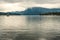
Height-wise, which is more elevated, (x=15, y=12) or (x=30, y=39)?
(x=30, y=39)

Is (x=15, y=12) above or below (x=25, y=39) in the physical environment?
below

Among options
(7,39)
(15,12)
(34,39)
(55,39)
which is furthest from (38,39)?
(15,12)

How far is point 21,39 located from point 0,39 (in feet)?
4.89

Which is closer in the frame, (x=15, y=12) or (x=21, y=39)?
(x=21, y=39)

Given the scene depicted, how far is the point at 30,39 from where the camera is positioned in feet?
44.9

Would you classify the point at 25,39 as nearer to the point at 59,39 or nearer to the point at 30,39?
the point at 30,39

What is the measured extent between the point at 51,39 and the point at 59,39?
572mm

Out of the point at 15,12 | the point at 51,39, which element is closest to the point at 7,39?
the point at 51,39

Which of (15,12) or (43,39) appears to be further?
(15,12)

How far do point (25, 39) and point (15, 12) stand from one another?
131476mm

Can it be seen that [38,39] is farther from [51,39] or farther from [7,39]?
[7,39]

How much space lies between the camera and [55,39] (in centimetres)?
1359

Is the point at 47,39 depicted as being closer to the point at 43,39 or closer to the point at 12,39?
the point at 43,39

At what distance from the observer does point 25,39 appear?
542 inches
